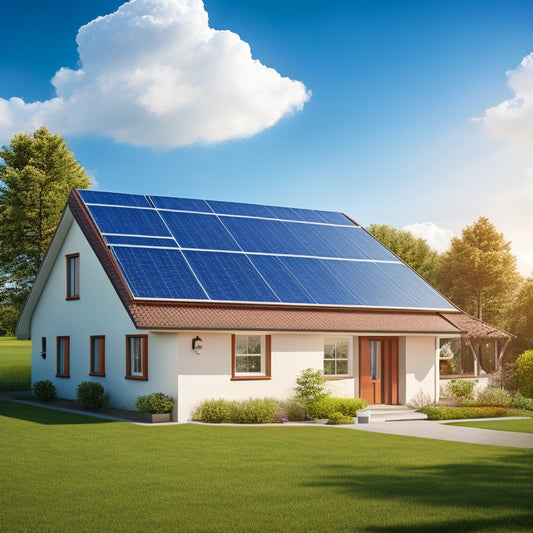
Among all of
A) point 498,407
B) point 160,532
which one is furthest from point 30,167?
point 160,532

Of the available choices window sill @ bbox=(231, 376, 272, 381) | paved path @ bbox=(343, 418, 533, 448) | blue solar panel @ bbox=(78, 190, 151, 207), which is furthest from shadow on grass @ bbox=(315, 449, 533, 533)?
blue solar panel @ bbox=(78, 190, 151, 207)

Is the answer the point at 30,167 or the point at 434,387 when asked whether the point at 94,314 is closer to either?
the point at 434,387

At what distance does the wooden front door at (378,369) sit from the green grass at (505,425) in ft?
12.6

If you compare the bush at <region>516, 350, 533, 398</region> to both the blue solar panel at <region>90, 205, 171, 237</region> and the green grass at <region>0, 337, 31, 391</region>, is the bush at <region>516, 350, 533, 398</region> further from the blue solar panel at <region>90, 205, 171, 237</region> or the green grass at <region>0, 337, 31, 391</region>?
the green grass at <region>0, 337, 31, 391</region>

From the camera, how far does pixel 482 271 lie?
48312 millimetres

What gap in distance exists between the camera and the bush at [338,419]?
818 inches

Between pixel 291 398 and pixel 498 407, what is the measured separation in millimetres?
6960

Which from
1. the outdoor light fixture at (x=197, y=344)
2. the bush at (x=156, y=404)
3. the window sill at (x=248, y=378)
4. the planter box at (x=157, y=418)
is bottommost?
the planter box at (x=157, y=418)

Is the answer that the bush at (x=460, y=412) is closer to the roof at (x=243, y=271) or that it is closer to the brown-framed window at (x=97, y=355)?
the roof at (x=243, y=271)

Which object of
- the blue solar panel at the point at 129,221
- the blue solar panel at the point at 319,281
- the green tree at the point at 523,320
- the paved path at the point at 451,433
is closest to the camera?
the paved path at the point at 451,433

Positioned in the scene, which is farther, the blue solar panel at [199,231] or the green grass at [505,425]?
the blue solar panel at [199,231]

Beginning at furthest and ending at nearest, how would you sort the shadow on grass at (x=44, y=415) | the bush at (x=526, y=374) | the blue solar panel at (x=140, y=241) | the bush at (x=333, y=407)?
the bush at (x=526, y=374), the blue solar panel at (x=140, y=241), the bush at (x=333, y=407), the shadow on grass at (x=44, y=415)

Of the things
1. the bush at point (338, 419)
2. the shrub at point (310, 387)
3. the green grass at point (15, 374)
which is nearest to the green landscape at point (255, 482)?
the bush at point (338, 419)

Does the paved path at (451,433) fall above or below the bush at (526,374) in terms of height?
below
